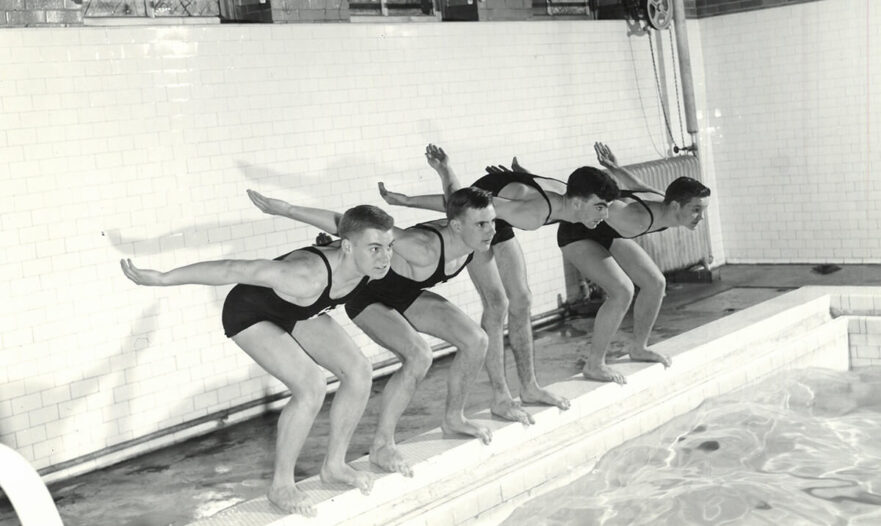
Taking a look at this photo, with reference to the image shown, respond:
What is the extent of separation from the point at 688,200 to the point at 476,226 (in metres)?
1.61

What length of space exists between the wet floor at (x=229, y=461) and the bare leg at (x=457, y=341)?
957 mm

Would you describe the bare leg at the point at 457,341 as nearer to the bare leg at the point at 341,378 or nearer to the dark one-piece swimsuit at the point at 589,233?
the bare leg at the point at 341,378

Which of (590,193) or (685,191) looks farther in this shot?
(685,191)

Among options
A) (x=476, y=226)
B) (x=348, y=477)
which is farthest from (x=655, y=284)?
(x=348, y=477)

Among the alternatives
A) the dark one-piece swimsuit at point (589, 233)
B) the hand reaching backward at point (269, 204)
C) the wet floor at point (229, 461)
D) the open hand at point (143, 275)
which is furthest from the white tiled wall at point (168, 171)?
the open hand at point (143, 275)

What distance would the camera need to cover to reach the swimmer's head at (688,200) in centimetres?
604

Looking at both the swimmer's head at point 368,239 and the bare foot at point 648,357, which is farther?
the bare foot at point 648,357

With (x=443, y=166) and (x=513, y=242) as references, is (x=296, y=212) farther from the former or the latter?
(x=513, y=242)

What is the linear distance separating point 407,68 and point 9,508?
4529 mm

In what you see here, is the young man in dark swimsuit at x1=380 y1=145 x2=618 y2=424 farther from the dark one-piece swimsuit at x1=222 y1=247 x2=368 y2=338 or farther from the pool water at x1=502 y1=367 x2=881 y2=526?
the dark one-piece swimsuit at x1=222 y1=247 x2=368 y2=338

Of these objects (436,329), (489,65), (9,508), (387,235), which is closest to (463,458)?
(436,329)

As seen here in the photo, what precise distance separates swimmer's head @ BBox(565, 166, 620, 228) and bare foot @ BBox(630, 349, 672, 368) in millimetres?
1207

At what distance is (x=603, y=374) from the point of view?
6.25m

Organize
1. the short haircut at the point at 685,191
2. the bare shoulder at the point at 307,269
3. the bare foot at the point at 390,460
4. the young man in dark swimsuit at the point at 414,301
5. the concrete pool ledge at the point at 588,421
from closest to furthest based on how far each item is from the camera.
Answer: the bare shoulder at the point at 307,269, the concrete pool ledge at the point at 588,421, the bare foot at the point at 390,460, the young man in dark swimsuit at the point at 414,301, the short haircut at the point at 685,191
